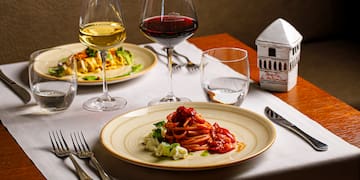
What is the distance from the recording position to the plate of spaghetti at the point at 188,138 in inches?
50.9

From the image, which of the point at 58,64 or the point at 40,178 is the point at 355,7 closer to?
the point at 58,64

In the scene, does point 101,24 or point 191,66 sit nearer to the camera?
point 101,24

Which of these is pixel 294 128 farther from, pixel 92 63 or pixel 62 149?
pixel 92 63

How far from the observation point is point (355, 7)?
3.23m

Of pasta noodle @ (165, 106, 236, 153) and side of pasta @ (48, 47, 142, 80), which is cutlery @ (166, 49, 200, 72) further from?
pasta noodle @ (165, 106, 236, 153)

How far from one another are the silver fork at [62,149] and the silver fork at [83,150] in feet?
0.07

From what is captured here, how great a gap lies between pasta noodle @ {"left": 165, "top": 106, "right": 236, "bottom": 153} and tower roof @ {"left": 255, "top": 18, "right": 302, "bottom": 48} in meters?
0.41

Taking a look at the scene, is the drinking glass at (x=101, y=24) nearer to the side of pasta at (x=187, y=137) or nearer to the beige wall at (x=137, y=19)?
the side of pasta at (x=187, y=137)

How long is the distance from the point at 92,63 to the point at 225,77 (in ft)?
1.27

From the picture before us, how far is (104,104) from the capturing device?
1.67m

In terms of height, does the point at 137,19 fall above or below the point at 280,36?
below

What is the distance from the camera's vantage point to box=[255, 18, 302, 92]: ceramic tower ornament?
1.70 metres

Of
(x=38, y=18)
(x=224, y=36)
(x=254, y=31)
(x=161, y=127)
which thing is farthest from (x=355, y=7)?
(x=161, y=127)

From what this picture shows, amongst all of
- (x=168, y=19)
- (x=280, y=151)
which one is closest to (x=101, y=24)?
(x=168, y=19)
